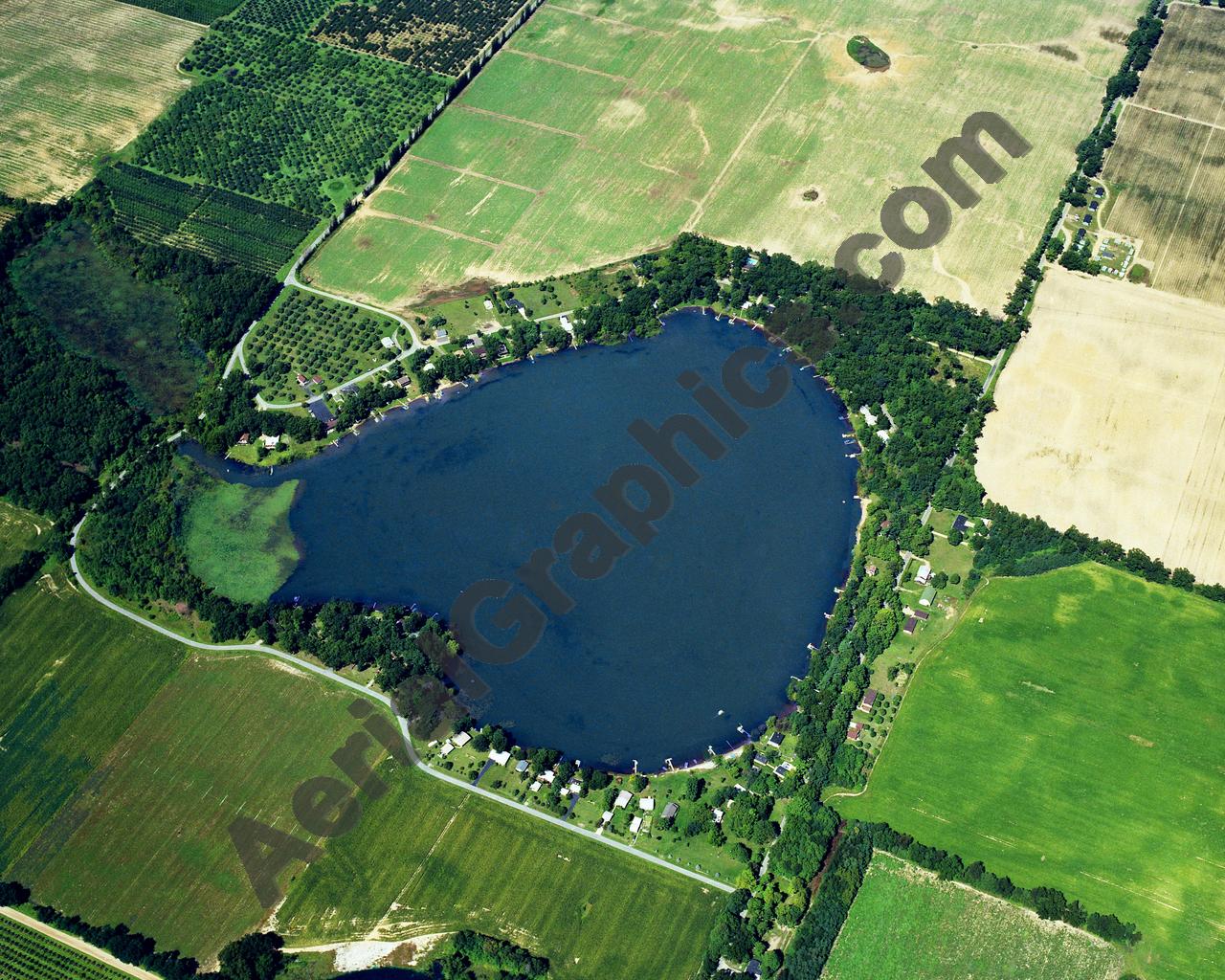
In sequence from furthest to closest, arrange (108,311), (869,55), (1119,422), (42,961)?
(869,55) → (108,311) → (1119,422) → (42,961)

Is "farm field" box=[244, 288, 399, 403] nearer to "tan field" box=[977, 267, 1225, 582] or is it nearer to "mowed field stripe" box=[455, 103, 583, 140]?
"mowed field stripe" box=[455, 103, 583, 140]

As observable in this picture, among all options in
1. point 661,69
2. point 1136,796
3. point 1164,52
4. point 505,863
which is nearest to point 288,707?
point 505,863

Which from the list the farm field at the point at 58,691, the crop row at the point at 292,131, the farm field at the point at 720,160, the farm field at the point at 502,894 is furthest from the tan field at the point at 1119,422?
the farm field at the point at 58,691

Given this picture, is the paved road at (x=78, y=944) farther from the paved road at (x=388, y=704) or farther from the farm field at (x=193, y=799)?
the paved road at (x=388, y=704)

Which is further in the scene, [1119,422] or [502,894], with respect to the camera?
[1119,422]

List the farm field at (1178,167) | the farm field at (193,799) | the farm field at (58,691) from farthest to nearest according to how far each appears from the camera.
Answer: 1. the farm field at (1178,167)
2. the farm field at (58,691)
3. the farm field at (193,799)

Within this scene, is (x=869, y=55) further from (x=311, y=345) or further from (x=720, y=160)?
(x=311, y=345)

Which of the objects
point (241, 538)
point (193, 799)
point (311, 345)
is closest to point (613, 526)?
point (241, 538)
